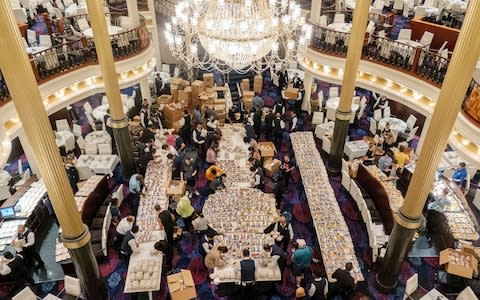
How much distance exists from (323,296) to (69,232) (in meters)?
4.90

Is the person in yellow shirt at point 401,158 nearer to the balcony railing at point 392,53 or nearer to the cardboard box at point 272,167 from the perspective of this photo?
the balcony railing at point 392,53

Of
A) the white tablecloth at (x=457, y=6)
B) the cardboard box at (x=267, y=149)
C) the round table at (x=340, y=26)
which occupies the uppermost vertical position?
Answer: the white tablecloth at (x=457, y=6)

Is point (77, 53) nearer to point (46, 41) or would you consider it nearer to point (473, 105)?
point (46, 41)

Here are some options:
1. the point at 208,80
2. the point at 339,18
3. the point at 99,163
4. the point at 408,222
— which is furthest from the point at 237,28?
the point at 208,80

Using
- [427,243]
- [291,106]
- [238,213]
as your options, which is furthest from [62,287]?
[291,106]

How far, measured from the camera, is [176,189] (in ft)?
34.1

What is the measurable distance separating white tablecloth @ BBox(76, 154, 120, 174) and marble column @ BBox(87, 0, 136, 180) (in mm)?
377

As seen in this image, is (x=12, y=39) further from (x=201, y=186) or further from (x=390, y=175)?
(x=390, y=175)

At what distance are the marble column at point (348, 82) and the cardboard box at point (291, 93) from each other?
406 cm

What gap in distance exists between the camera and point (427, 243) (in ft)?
30.7

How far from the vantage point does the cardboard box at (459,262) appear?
7.83 m

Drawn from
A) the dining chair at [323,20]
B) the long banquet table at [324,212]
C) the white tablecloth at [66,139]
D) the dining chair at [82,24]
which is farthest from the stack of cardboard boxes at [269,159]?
the dining chair at [82,24]

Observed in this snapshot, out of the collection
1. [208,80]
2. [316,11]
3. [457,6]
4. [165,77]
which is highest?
[316,11]

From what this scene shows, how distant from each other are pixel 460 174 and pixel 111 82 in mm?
10003
